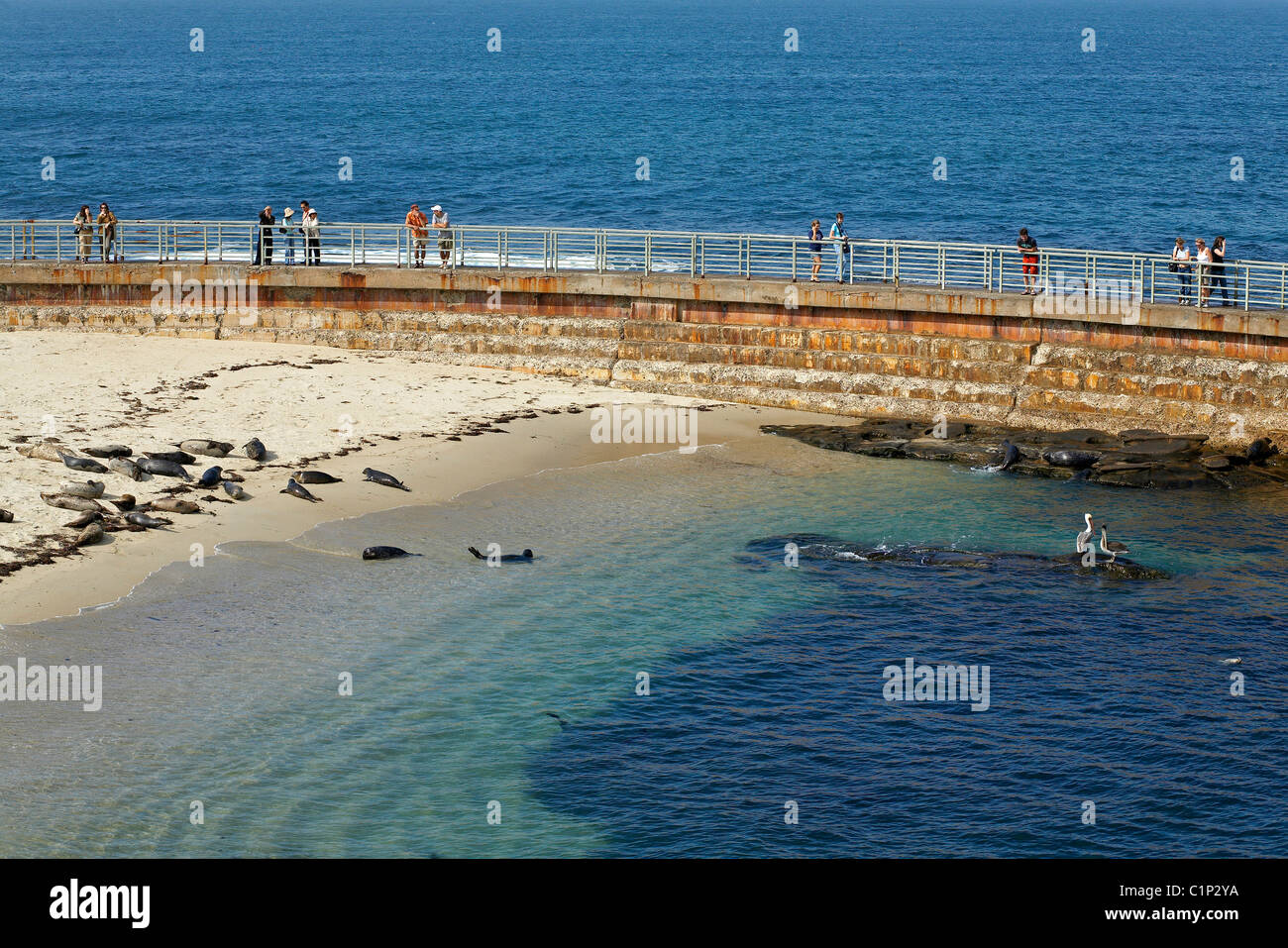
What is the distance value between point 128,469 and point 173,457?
0.93m

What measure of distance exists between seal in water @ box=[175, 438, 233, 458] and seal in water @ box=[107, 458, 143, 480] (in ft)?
4.83

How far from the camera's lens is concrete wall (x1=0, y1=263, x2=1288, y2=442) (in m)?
28.1

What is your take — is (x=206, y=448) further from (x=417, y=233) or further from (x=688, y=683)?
(x=688, y=683)

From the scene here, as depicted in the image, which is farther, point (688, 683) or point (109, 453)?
point (109, 453)

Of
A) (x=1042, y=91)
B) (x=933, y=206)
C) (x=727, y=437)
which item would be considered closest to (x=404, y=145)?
(x=933, y=206)

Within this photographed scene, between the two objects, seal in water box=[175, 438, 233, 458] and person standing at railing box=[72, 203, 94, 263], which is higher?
person standing at railing box=[72, 203, 94, 263]

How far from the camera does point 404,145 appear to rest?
87.1 metres

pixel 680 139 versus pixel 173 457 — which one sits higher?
pixel 680 139

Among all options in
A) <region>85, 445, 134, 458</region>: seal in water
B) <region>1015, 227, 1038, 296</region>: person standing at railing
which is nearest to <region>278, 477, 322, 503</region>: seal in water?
<region>85, 445, 134, 458</region>: seal in water

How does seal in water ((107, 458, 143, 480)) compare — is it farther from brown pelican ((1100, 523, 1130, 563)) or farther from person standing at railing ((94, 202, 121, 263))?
brown pelican ((1100, 523, 1130, 563))

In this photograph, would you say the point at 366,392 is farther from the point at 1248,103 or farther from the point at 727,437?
the point at 1248,103

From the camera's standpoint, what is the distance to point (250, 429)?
1069 inches

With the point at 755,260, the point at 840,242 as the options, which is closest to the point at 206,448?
the point at 755,260

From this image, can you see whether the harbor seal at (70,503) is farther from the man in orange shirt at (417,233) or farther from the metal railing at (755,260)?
the man in orange shirt at (417,233)
